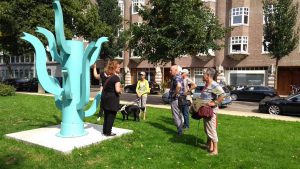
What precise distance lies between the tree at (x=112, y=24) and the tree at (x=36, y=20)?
27.1 ft

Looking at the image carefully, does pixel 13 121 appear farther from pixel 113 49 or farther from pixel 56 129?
pixel 113 49

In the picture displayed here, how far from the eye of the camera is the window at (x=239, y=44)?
31516mm

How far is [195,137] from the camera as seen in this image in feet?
26.6

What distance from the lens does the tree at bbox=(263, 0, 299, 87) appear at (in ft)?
75.2

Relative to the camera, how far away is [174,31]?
59.0 feet

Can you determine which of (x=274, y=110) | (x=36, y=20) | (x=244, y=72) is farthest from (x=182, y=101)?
(x=244, y=72)

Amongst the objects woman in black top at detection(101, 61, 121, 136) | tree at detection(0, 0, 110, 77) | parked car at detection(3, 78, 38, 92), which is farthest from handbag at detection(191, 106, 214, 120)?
parked car at detection(3, 78, 38, 92)

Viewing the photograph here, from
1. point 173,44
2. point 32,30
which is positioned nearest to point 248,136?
point 173,44

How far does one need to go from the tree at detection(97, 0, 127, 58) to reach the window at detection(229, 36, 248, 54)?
12.1m

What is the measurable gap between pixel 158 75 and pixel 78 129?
29491mm

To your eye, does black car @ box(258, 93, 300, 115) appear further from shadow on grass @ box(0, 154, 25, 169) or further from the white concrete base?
shadow on grass @ box(0, 154, 25, 169)

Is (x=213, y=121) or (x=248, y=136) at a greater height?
(x=213, y=121)

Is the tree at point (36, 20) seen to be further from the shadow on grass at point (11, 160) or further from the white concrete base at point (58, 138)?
the shadow on grass at point (11, 160)

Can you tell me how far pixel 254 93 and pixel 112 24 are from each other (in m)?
19.3
